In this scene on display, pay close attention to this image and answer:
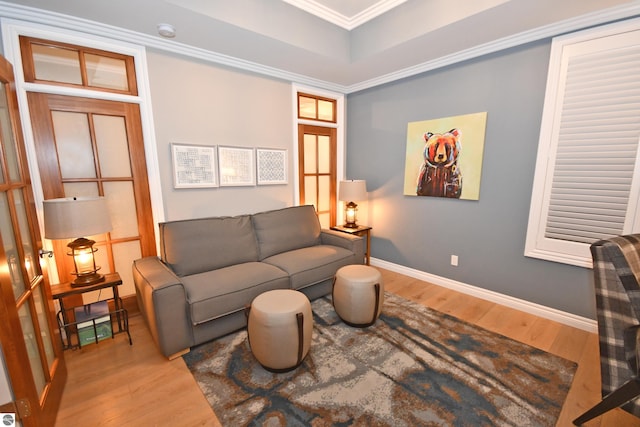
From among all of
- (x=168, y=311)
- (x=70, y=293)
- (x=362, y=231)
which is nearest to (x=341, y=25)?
(x=362, y=231)

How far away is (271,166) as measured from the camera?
10.4 ft

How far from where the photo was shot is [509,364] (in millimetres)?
1846

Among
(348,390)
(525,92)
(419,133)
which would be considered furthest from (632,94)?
(348,390)

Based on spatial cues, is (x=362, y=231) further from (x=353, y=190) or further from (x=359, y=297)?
(x=359, y=297)

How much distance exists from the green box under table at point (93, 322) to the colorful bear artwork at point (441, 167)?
3.22 meters

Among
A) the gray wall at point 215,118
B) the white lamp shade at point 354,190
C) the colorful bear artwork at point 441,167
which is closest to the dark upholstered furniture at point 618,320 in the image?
the colorful bear artwork at point 441,167

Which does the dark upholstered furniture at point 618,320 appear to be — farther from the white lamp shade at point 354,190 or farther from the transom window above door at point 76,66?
the transom window above door at point 76,66

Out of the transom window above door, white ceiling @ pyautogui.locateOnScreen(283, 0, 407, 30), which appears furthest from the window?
the transom window above door

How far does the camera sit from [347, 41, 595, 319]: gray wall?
2.33 metres

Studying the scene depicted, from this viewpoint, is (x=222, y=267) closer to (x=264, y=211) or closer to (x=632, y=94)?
(x=264, y=211)

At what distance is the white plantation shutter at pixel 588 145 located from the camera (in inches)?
76.6

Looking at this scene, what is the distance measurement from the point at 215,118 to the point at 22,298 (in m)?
2.01

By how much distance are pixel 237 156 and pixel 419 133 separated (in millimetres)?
2050

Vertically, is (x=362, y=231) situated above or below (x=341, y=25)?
below
